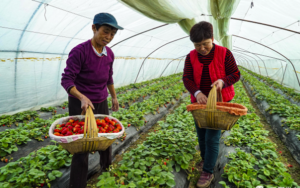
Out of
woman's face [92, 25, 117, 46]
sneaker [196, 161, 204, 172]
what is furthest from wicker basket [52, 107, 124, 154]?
sneaker [196, 161, 204, 172]

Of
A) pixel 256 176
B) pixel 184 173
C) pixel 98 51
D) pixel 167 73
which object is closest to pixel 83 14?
pixel 98 51

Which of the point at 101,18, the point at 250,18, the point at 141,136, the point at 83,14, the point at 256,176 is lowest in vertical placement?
the point at 141,136

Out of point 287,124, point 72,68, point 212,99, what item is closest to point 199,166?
point 212,99

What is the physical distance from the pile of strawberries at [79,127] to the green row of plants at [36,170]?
679 mm

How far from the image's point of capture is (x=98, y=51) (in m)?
2.11

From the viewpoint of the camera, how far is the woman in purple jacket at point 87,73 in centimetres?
186

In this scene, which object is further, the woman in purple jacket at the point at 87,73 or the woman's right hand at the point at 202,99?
the woman's right hand at the point at 202,99

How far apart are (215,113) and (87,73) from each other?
4.74 ft

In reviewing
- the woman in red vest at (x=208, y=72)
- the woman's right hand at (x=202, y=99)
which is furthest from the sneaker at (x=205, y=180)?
the woman's right hand at (x=202, y=99)

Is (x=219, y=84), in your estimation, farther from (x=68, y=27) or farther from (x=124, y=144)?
(x=68, y=27)

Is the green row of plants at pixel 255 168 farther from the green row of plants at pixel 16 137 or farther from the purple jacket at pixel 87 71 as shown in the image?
the green row of plants at pixel 16 137

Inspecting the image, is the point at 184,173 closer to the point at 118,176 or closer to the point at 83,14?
the point at 118,176

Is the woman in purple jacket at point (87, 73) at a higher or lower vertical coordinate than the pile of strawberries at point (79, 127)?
higher

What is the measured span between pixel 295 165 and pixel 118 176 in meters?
3.13
